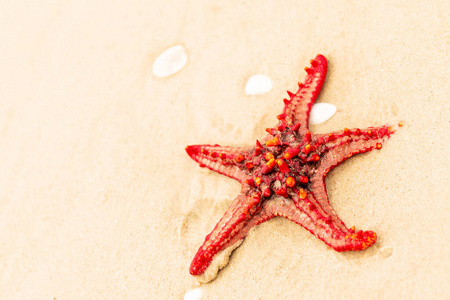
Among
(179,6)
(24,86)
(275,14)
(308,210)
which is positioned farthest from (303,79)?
(24,86)

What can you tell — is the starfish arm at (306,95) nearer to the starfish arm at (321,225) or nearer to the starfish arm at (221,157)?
the starfish arm at (221,157)

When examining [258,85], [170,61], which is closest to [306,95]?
[258,85]

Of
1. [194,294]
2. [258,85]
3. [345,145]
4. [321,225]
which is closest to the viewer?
[321,225]

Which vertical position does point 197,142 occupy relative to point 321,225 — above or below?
above

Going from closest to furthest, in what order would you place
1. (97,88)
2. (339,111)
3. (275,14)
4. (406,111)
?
1. (406,111)
2. (339,111)
3. (275,14)
4. (97,88)

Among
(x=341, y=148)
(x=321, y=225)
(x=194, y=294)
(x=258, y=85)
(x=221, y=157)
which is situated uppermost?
(x=258, y=85)

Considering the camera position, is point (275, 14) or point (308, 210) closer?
point (308, 210)

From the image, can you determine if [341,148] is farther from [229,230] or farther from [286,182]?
[229,230]

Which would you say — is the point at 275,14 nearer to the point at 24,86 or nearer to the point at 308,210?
the point at 308,210
